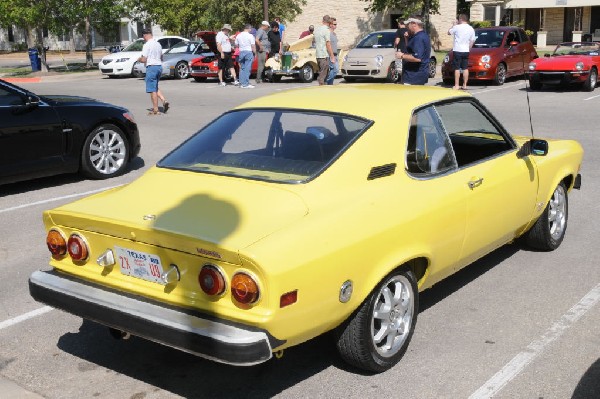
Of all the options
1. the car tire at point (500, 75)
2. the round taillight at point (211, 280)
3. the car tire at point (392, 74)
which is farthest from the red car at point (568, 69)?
the round taillight at point (211, 280)

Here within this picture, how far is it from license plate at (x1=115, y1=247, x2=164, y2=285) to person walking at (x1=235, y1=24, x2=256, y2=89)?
1736cm

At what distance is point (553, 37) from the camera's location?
162ft

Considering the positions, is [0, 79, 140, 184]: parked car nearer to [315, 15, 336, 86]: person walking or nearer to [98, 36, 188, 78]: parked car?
[315, 15, 336, 86]: person walking

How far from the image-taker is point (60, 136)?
29.8 ft

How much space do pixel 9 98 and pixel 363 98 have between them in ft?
17.9

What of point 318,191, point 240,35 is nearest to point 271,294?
point 318,191

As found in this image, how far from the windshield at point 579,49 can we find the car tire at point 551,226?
1416cm

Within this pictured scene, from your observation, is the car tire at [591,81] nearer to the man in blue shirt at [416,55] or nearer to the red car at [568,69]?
the red car at [568,69]

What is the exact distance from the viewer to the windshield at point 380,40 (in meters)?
22.2

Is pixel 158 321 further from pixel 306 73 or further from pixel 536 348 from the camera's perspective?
pixel 306 73

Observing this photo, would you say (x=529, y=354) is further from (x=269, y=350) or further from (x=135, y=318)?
(x=135, y=318)

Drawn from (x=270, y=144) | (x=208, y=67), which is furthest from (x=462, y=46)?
(x=270, y=144)

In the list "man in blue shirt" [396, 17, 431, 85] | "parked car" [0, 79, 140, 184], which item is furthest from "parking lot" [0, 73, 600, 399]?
"man in blue shirt" [396, 17, 431, 85]

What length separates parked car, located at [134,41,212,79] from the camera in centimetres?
2670
